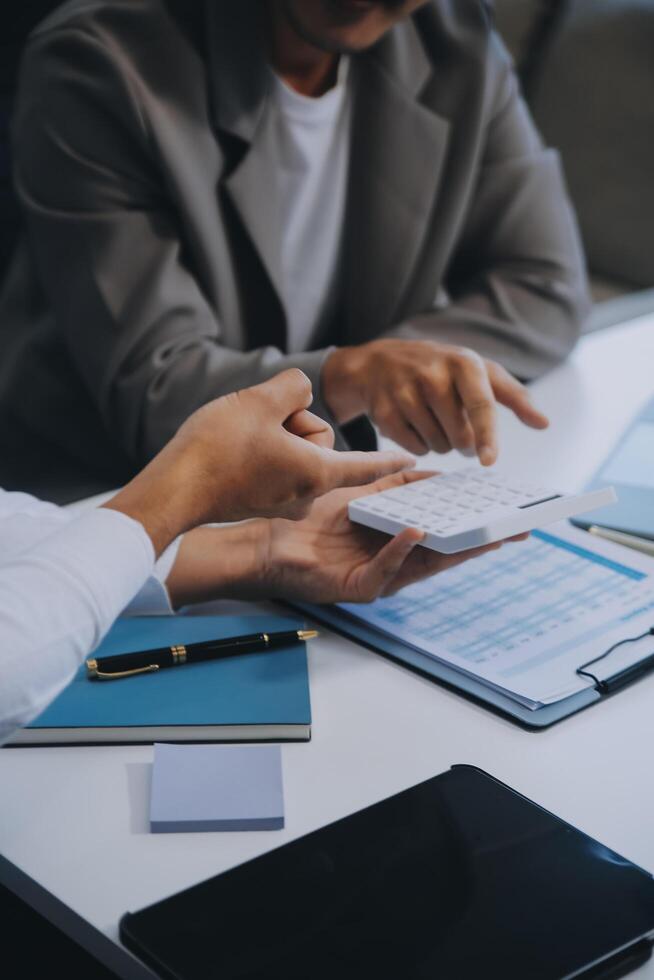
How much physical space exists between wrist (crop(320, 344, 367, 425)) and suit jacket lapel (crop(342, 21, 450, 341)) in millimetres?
321

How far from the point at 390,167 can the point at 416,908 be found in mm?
958

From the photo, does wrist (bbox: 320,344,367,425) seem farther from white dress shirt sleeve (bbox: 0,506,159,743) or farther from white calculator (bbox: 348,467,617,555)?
white dress shirt sleeve (bbox: 0,506,159,743)

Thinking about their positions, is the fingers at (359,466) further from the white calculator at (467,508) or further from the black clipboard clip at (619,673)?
the black clipboard clip at (619,673)

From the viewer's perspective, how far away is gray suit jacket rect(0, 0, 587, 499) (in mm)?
1095

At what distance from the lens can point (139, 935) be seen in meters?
0.50

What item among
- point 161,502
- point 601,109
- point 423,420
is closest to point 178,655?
point 161,502

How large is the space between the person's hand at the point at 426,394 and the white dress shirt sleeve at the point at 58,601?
0.34 m

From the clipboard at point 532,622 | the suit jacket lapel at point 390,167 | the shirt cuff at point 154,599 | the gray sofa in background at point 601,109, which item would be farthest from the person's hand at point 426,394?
the gray sofa in background at point 601,109

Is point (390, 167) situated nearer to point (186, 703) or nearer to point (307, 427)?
point (307, 427)

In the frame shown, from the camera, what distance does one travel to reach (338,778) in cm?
62

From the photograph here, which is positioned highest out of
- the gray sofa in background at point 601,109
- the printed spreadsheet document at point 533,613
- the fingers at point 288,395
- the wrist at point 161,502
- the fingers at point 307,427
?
the fingers at point 288,395

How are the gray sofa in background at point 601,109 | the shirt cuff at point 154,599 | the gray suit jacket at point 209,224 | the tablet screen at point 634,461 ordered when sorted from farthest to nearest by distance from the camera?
the gray sofa in background at point 601,109, the gray suit jacket at point 209,224, the tablet screen at point 634,461, the shirt cuff at point 154,599

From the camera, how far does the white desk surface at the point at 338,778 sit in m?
0.55

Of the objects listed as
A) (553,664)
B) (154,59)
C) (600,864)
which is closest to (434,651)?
(553,664)
